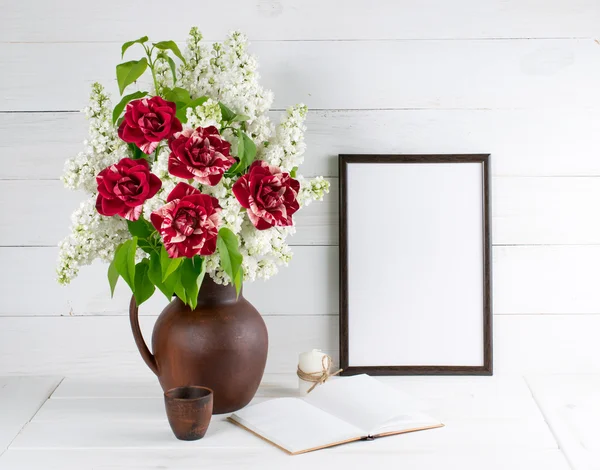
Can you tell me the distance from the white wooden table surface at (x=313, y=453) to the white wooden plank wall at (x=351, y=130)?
107 millimetres

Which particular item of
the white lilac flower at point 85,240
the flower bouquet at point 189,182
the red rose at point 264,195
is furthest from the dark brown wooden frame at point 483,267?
the white lilac flower at point 85,240

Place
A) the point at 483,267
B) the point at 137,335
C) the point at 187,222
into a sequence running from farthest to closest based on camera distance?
the point at 483,267 → the point at 137,335 → the point at 187,222

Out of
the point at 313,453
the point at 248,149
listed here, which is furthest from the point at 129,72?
the point at 313,453

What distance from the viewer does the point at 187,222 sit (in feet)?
2.98

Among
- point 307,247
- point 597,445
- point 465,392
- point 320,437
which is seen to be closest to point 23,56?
point 307,247

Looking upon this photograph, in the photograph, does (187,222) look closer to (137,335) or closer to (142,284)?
(142,284)

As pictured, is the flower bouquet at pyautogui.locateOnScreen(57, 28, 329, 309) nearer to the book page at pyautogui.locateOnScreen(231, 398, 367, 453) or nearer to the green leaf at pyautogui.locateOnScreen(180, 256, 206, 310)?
the green leaf at pyautogui.locateOnScreen(180, 256, 206, 310)

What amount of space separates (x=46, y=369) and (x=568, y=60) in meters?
1.24

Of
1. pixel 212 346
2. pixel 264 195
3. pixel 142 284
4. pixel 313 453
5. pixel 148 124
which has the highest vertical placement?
pixel 148 124

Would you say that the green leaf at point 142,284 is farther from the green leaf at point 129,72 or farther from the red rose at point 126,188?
the green leaf at point 129,72

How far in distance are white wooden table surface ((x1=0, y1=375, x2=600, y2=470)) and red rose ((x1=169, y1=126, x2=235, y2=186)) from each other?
409 millimetres

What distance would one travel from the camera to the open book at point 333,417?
3.29ft

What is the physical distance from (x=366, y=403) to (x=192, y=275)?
14.1 inches

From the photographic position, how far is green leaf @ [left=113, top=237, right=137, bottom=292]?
3.20 feet
